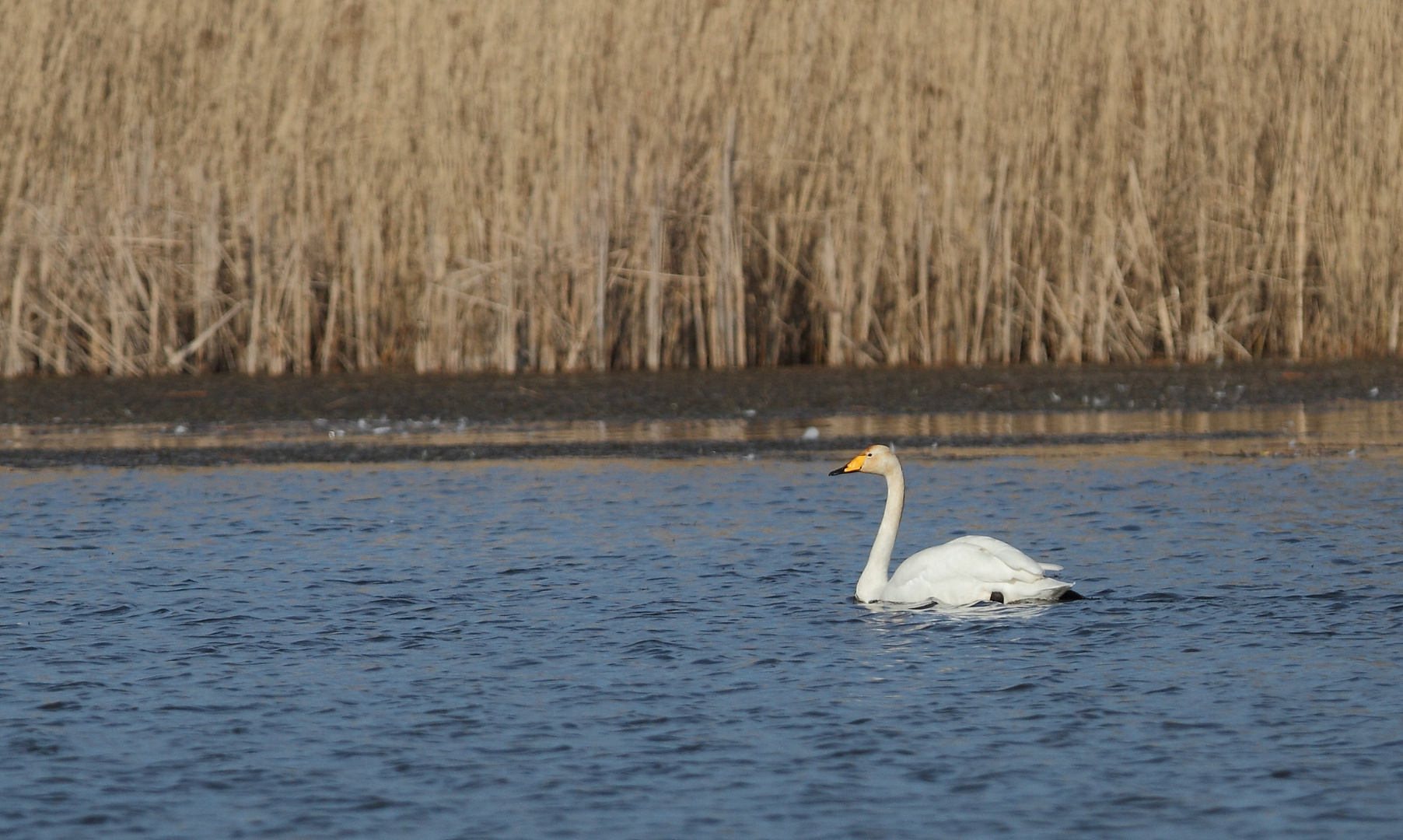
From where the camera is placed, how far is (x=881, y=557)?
843 cm

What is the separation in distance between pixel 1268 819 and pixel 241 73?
47.0ft

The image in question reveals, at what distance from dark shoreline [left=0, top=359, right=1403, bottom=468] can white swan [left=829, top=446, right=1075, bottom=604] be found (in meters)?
5.01

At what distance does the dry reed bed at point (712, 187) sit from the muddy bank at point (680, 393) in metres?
0.54

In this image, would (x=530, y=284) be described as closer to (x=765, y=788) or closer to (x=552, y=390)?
(x=552, y=390)

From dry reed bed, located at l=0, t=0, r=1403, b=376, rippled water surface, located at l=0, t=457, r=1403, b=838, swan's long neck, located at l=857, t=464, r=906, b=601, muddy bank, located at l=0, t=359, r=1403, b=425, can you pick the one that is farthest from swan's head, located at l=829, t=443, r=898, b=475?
dry reed bed, located at l=0, t=0, r=1403, b=376

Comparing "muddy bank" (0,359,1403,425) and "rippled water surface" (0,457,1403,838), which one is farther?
"muddy bank" (0,359,1403,425)

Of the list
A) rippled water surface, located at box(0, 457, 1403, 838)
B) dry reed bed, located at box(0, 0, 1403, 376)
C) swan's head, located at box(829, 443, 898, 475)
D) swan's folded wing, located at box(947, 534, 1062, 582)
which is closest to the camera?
rippled water surface, located at box(0, 457, 1403, 838)

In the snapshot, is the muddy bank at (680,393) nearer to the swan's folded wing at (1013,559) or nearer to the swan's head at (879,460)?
the swan's head at (879,460)

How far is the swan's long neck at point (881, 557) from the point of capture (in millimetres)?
8273

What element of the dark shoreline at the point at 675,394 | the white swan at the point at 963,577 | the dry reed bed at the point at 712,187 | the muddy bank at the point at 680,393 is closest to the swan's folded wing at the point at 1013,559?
the white swan at the point at 963,577

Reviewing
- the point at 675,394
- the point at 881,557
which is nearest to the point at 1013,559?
the point at 881,557

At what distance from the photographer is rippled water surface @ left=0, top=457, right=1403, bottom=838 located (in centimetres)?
522

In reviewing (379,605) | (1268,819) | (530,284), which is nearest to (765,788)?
(1268,819)

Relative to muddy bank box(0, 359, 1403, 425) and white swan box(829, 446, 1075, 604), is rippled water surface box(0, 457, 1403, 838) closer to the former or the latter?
white swan box(829, 446, 1075, 604)
